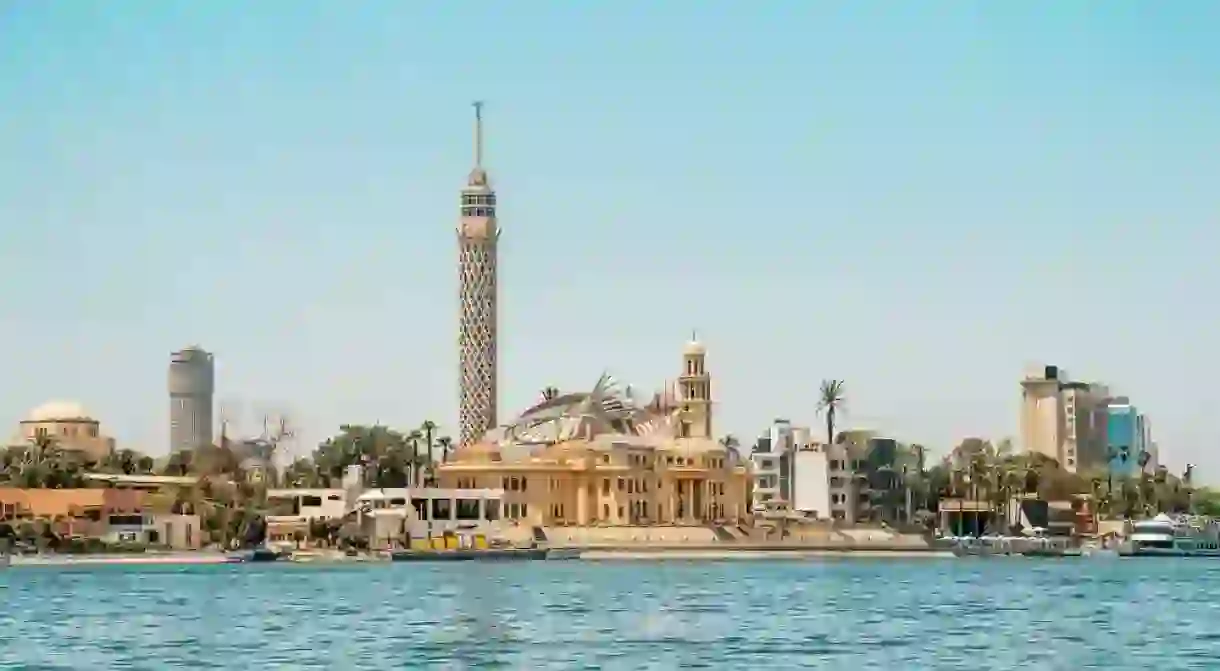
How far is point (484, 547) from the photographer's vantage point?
190125 mm

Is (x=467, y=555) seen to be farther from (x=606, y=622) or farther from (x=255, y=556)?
(x=606, y=622)

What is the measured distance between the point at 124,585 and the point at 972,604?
43140 mm

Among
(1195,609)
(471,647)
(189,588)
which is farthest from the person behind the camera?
(189,588)

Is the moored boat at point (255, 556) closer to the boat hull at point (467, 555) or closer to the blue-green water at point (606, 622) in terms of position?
the boat hull at point (467, 555)

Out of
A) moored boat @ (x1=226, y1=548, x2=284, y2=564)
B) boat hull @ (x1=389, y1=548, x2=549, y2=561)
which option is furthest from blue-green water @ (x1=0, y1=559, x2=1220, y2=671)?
boat hull @ (x1=389, y1=548, x2=549, y2=561)

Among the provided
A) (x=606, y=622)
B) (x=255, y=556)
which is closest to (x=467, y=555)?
(x=255, y=556)

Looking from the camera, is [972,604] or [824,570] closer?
[972,604]

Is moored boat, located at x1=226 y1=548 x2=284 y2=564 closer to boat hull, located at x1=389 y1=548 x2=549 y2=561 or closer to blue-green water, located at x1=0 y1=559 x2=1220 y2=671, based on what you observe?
boat hull, located at x1=389 y1=548 x2=549 y2=561

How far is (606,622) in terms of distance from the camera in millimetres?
84750

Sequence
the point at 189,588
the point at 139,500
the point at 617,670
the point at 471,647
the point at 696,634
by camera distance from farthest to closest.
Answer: the point at 139,500 < the point at 189,588 < the point at 696,634 < the point at 471,647 < the point at 617,670

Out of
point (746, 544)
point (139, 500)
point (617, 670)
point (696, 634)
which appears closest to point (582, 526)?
point (746, 544)

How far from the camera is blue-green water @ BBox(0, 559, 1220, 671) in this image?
68.3m

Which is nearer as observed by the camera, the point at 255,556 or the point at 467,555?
the point at 255,556

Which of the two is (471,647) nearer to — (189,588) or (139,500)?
(189,588)
